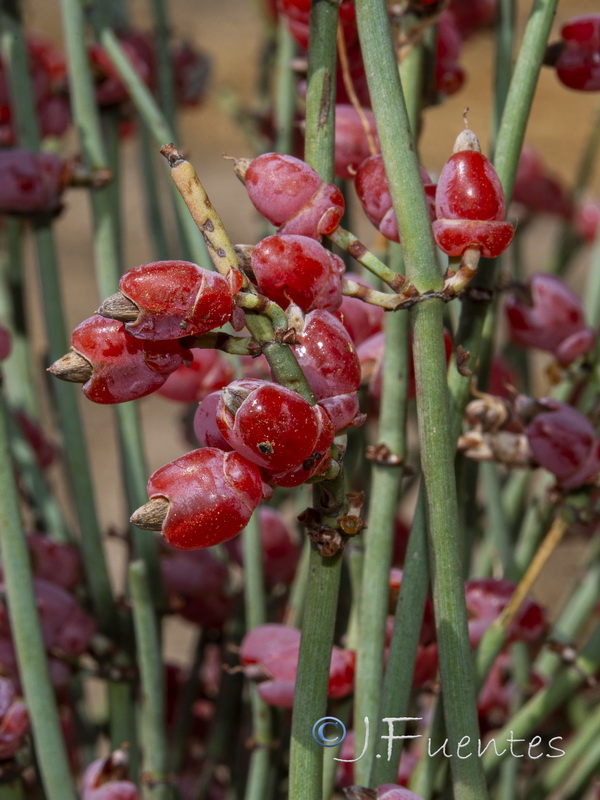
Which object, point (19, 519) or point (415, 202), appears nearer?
point (415, 202)

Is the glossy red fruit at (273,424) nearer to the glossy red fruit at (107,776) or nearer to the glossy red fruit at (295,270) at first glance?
the glossy red fruit at (295,270)

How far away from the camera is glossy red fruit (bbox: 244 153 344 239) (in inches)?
11.2

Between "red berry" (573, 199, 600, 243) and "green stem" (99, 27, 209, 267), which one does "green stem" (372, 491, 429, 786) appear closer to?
"green stem" (99, 27, 209, 267)

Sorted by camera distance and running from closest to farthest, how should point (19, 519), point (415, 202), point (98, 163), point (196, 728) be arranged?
point (415, 202)
point (19, 519)
point (98, 163)
point (196, 728)

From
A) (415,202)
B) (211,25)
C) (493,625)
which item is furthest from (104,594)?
(211,25)

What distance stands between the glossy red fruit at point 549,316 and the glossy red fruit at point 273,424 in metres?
0.24

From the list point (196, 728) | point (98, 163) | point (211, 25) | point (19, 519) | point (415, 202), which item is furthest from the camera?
point (211, 25)

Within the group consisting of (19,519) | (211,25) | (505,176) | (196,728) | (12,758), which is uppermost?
(211,25)

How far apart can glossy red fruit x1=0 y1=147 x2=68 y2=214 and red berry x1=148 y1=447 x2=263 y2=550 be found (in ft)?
0.83

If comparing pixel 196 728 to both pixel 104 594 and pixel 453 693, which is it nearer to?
pixel 104 594

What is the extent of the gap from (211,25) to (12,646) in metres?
4.22

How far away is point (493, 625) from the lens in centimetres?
41

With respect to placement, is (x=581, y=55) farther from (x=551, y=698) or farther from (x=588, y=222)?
(x=588, y=222)

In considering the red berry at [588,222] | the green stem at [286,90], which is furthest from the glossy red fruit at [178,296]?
the red berry at [588,222]
